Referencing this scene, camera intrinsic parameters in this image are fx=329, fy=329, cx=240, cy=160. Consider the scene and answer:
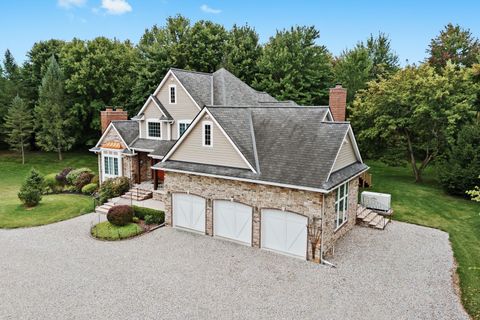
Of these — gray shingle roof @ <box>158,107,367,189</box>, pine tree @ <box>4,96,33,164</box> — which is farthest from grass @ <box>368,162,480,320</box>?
pine tree @ <box>4,96,33,164</box>

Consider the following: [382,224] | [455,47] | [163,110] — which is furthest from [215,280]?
[455,47]

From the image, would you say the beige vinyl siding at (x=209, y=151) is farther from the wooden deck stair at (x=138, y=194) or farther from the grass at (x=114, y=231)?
the wooden deck stair at (x=138, y=194)

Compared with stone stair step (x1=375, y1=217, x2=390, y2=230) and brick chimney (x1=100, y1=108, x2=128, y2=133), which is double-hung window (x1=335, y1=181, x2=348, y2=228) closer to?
stone stair step (x1=375, y1=217, x2=390, y2=230)

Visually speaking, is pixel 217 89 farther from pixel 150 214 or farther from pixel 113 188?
pixel 150 214

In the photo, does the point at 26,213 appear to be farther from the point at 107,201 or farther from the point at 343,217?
the point at 343,217

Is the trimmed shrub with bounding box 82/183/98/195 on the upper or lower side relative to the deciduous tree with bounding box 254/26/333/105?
lower

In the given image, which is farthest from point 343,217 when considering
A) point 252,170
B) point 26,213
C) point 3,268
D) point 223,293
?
point 26,213
